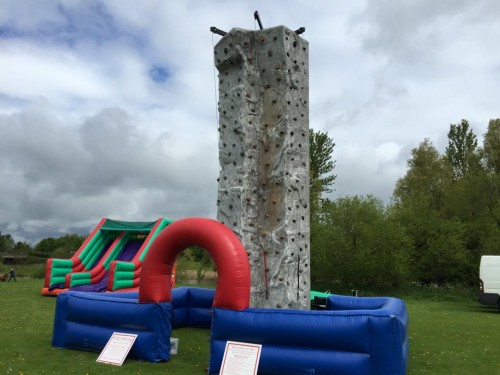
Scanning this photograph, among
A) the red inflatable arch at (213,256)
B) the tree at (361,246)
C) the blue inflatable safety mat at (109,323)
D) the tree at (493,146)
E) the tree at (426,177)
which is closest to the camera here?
the red inflatable arch at (213,256)

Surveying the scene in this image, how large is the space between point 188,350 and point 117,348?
3.80 ft

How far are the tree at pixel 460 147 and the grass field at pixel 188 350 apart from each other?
19.5 metres

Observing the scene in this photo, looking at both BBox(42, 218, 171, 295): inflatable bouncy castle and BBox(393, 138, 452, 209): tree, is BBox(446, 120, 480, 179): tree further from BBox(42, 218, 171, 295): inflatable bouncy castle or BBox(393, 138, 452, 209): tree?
BBox(42, 218, 171, 295): inflatable bouncy castle

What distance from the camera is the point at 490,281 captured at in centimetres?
1253

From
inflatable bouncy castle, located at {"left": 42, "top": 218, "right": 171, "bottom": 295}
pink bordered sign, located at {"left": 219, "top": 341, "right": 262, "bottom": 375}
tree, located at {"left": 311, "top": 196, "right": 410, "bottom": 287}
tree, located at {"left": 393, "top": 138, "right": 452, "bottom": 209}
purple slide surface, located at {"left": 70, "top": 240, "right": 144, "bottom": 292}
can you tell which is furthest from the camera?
tree, located at {"left": 393, "top": 138, "right": 452, "bottom": 209}

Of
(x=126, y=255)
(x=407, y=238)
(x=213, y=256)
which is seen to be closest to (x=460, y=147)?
(x=407, y=238)

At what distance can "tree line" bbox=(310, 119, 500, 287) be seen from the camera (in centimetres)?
1878

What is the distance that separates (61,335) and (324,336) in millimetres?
3627

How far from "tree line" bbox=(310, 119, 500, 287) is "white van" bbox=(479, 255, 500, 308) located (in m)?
5.77

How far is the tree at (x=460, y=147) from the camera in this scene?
27625mm

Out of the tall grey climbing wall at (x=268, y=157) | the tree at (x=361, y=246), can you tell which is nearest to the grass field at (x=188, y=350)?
the tall grey climbing wall at (x=268, y=157)

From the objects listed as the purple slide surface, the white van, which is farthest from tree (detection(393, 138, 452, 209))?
the purple slide surface

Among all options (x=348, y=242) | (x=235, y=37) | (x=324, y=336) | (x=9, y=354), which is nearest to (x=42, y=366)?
(x=9, y=354)

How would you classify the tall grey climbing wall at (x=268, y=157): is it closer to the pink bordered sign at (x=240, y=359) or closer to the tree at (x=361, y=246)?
the pink bordered sign at (x=240, y=359)
